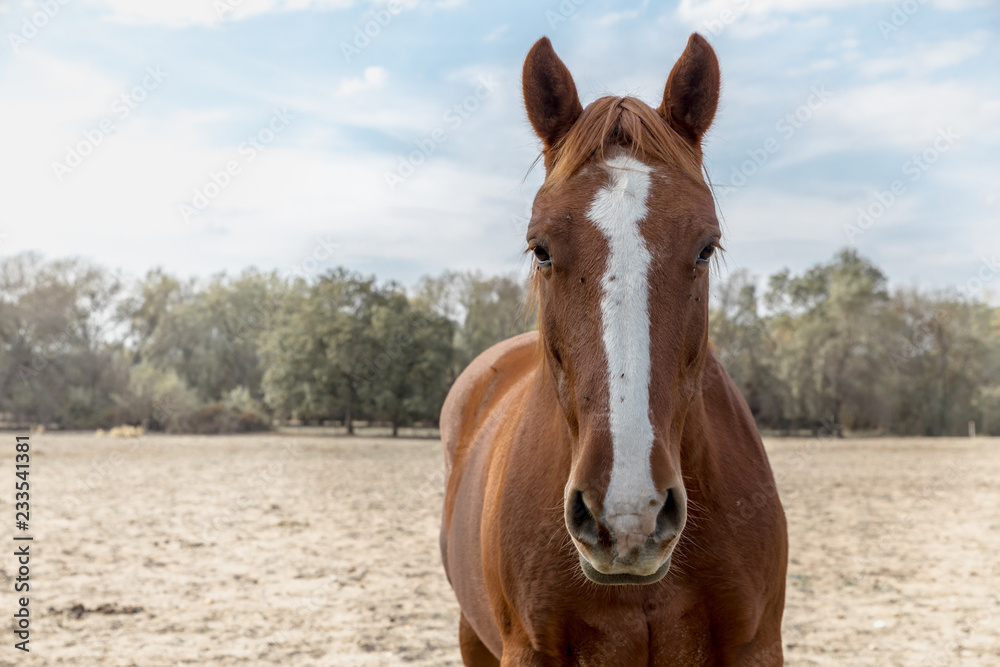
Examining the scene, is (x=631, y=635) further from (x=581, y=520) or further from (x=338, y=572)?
(x=338, y=572)

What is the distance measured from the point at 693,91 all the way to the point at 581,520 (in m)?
1.62

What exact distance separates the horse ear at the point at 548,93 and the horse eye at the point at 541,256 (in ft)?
1.95

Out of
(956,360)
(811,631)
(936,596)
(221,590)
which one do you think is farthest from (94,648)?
(956,360)

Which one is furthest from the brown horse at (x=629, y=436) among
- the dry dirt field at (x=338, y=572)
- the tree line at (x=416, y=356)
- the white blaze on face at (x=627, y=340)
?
the tree line at (x=416, y=356)

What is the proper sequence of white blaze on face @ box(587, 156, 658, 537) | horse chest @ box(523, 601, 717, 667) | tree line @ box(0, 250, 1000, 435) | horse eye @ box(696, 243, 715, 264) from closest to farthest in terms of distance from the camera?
1. white blaze on face @ box(587, 156, 658, 537)
2. horse eye @ box(696, 243, 715, 264)
3. horse chest @ box(523, 601, 717, 667)
4. tree line @ box(0, 250, 1000, 435)

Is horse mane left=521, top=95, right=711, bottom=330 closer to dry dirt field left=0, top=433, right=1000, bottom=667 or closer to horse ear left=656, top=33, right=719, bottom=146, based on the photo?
horse ear left=656, top=33, right=719, bottom=146

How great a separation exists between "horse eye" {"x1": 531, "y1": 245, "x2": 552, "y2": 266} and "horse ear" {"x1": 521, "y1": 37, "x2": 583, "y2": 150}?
1.95 feet

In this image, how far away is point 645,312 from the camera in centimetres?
184

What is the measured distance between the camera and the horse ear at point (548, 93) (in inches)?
97.1

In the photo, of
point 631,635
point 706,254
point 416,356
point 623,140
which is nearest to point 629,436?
point 706,254

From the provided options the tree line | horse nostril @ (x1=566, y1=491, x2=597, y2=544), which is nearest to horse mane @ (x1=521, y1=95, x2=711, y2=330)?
horse nostril @ (x1=566, y1=491, x2=597, y2=544)

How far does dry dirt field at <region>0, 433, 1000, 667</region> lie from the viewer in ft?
19.0

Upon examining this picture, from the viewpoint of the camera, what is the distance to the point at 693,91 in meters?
2.44

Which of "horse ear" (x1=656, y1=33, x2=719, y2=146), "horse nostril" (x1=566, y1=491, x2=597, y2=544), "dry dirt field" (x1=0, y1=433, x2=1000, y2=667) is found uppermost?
"horse ear" (x1=656, y1=33, x2=719, y2=146)
